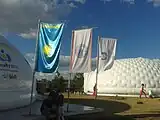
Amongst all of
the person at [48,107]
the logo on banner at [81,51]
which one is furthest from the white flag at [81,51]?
the person at [48,107]

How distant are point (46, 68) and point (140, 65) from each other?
3986cm

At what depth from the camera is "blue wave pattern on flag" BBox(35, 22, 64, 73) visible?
1700cm

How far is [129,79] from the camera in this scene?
174ft

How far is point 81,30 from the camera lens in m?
19.6

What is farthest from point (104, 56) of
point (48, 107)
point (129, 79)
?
point (129, 79)

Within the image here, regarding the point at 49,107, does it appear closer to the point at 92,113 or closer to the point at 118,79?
the point at 92,113

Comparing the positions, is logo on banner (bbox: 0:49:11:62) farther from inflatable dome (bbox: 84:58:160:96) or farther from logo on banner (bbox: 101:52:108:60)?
inflatable dome (bbox: 84:58:160:96)

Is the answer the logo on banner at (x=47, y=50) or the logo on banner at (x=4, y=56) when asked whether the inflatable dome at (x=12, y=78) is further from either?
the logo on banner at (x=47, y=50)

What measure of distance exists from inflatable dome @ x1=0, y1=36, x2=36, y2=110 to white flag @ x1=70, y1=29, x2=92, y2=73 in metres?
2.91

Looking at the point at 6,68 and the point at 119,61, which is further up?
the point at 119,61

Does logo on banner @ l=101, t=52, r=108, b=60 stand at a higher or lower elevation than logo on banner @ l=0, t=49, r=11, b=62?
higher

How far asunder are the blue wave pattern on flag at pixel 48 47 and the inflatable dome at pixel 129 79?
35.5 metres

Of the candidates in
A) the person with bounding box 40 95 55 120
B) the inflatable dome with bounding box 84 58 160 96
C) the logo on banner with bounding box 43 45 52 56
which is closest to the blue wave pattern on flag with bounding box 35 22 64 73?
the logo on banner with bounding box 43 45 52 56

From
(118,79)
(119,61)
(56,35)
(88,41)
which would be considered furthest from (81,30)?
(119,61)
